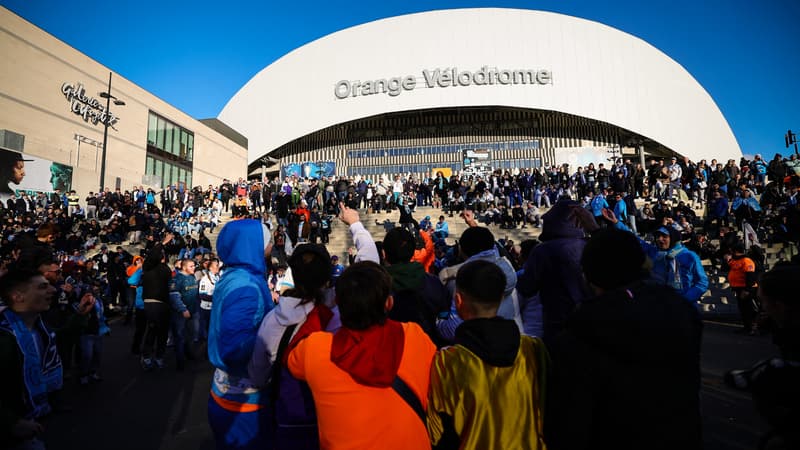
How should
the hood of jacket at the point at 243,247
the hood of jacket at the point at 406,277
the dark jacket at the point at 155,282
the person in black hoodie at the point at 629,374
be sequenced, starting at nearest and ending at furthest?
the person in black hoodie at the point at 629,374
the hood of jacket at the point at 243,247
the hood of jacket at the point at 406,277
the dark jacket at the point at 155,282

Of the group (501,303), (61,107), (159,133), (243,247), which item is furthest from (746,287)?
(159,133)

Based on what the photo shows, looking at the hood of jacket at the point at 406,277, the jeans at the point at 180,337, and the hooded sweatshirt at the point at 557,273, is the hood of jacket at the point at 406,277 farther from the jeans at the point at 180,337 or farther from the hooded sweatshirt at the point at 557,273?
the jeans at the point at 180,337

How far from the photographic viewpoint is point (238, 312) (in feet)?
5.93

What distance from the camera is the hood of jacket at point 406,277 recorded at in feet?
7.43

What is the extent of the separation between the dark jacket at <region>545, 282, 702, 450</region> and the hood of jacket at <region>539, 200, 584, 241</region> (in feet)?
3.49

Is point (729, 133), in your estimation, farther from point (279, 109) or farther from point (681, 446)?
point (681, 446)

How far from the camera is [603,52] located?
128ft

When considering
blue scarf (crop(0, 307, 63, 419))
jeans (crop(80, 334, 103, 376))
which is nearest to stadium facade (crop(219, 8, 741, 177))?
jeans (crop(80, 334, 103, 376))

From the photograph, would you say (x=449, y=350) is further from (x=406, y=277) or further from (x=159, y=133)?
(x=159, y=133)

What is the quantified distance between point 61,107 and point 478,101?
98.1ft

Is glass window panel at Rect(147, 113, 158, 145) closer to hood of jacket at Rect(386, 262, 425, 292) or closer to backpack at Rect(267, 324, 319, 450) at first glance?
hood of jacket at Rect(386, 262, 425, 292)

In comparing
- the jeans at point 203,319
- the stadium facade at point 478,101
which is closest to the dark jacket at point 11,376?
the jeans at point 203,319

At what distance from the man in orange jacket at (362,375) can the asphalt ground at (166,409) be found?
2489 mm

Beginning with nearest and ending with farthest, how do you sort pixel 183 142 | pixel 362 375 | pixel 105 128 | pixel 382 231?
pixel 362 375
pixel 382 231
pixel 105 128
pixel 183 142
